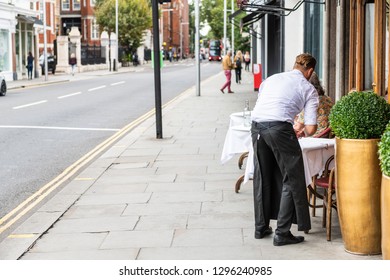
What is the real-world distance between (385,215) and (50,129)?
13467 mm

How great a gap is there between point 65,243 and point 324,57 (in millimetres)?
9503

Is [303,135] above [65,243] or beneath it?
above

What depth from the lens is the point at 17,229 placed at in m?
7.76

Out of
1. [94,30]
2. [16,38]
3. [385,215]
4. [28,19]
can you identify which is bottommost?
[385,215]

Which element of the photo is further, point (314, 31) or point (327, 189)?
point (314, 31)

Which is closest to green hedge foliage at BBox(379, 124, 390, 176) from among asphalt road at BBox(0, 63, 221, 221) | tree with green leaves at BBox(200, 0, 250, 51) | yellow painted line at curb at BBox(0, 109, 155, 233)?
yellow painted line at curb at BBox(0, 109, 155, 233)

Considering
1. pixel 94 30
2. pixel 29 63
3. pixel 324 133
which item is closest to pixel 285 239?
pixel 324 133

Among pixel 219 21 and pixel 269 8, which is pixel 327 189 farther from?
pixel 219 21

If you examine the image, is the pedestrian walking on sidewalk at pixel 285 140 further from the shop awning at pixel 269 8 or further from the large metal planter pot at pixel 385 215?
the shop awning at pixel 269 8

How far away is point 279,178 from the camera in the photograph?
7012 mm

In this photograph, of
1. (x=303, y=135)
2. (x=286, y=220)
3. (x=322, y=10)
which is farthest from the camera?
(x=322, y=10)

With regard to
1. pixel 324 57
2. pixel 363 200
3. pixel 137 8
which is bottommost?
pixel 363 200

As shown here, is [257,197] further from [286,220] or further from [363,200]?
[363,200]
